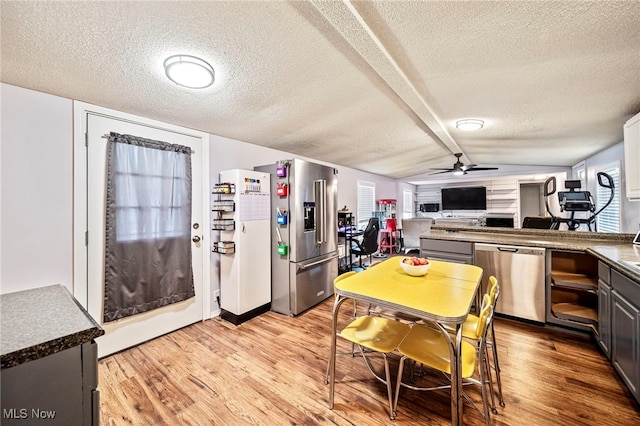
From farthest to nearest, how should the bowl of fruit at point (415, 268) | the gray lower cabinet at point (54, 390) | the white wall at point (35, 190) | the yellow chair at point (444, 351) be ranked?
the bowl of fruit at point (415, 268) < the white wall at point (35, 190) < the yellow chair at point (444, 351) < the gray lower cabinet at point (54, 390)

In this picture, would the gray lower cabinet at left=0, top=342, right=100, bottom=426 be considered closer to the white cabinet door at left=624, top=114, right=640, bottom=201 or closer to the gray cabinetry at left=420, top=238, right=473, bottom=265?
the gray cabinetry at left=420, top=238, right=473, bottom=265

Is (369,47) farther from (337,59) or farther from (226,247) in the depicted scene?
(226,247)

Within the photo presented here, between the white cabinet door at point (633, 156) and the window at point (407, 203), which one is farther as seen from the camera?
the window at point (407, 203)

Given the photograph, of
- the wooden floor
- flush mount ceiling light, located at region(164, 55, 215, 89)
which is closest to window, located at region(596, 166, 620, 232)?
the wooden floor

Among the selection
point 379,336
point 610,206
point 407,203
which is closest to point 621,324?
point 379,336

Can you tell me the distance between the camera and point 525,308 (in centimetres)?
270

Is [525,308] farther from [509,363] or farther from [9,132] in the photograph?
[9,132]

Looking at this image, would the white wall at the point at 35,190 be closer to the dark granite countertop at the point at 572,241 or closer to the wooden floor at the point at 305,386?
the wooden floor at the point at 305,386

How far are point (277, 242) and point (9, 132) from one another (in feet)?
7.87

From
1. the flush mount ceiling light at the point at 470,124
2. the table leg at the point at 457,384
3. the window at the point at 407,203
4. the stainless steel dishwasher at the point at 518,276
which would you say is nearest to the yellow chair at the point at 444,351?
the table leg at the point at 457,384

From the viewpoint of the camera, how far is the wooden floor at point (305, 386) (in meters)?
1.58

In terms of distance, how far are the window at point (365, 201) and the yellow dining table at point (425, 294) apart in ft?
13.6

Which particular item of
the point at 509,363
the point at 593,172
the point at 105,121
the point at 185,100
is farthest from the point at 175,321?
the point at 593,172

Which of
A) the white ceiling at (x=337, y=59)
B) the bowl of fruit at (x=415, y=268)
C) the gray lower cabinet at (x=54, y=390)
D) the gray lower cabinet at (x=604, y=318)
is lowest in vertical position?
the gray lower cabinet at (x=604, y=318)
